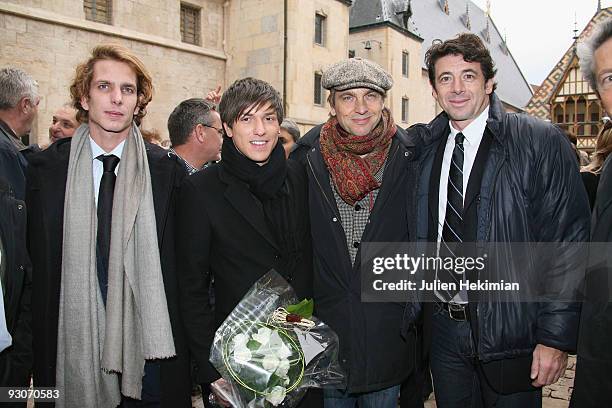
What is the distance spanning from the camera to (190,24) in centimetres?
1848

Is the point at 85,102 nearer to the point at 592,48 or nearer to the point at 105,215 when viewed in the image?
the point at 105,215

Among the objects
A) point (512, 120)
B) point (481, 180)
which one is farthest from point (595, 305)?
point (512, 120)

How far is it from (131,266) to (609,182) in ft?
8.12

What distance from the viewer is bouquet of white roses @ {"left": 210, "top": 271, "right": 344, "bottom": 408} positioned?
212 centimetres

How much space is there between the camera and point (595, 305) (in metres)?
2.25

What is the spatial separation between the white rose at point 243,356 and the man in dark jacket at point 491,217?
1.22m

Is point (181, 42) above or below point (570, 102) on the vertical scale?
above

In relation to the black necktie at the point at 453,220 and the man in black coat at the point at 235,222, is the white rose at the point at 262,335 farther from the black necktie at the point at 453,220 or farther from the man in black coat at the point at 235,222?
the black necktie at the point at 453,220

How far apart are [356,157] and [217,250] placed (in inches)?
37.1

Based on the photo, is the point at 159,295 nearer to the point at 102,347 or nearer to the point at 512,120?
the point at 102,347

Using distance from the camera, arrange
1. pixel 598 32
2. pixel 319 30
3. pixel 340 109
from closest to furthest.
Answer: pixel 598 32 → pixel 340 109 → pixel 319 30

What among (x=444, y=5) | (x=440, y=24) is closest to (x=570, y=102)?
(x=440, y=24)

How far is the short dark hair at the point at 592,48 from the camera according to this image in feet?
7.80

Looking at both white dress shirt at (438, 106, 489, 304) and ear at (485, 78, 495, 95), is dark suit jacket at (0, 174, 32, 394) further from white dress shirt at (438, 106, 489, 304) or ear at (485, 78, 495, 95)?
ear at (485, 78, 495, 95)
